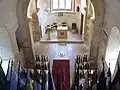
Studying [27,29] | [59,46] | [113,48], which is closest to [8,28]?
[27,29]

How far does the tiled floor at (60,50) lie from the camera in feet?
38.3

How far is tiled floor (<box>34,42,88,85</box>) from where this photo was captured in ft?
38.3

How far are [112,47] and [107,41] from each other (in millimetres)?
301

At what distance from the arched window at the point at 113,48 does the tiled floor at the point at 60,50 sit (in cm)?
218

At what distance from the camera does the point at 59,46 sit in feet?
43.0

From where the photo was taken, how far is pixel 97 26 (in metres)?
9.22

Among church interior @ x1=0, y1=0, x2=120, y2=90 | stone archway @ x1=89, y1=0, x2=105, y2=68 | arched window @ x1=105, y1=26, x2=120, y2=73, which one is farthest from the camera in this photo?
stone archway @ x1=89, y1=0, x2=105, y2=68

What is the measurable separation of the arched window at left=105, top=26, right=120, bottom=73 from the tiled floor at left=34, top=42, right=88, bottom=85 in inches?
85.8

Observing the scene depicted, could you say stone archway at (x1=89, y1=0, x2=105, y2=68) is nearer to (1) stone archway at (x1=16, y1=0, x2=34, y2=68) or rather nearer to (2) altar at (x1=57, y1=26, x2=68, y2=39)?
(1) stone archway at (x1=16, y1=0, x2=34, y2=68)

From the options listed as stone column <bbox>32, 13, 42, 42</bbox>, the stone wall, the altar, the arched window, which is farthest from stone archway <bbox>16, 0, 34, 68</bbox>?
the altar

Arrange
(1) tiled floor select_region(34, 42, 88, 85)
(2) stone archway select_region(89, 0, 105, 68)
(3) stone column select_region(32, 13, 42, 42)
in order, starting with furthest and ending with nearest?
(3) stone column select_region(32, 13, 42, 42) → (1) tiled floor select_region(34, 42, 88, 85) → (2) stone archway select_region(89, 0, 105, 68)

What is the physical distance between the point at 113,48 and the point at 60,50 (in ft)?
13.1

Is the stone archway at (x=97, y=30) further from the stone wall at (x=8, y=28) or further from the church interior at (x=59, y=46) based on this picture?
the stone wall at (x=8, y=28)

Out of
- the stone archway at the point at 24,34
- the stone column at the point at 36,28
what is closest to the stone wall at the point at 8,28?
the stone archway at the point at 24,34
